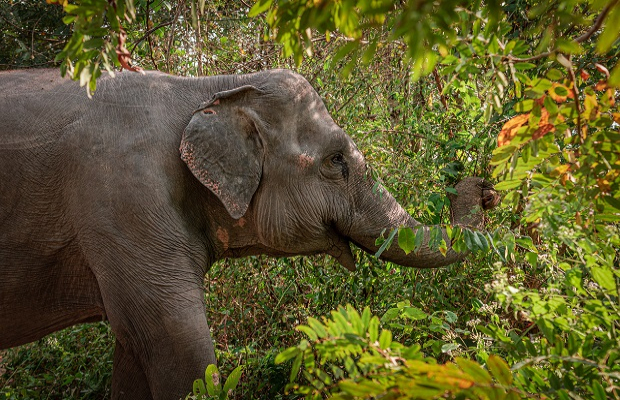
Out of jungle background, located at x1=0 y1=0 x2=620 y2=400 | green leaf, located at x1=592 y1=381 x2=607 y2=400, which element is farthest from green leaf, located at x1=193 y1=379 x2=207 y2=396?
green leaf, located at x1=592 y1=381 x2=607 y2=400

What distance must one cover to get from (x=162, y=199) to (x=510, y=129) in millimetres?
2129

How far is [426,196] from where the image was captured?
15.4 ft

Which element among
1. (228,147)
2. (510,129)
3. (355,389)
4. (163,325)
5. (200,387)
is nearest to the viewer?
(355,389)

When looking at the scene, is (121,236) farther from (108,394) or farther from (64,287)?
(108,394)

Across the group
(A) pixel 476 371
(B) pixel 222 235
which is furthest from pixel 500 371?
(B) pixel 222 235

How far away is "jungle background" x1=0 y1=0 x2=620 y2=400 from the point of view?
70.5 inches

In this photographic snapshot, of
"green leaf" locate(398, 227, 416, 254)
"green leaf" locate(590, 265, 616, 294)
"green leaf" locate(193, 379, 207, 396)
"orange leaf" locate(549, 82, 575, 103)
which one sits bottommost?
"green leaf" locate(193, 379, 207, 396)

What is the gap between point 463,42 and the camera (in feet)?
7.89

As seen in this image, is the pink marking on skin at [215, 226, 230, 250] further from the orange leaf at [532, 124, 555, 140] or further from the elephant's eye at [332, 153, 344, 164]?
the orange leaf at [532, 124, 555, 140]

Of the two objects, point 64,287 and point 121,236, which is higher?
point 121,236

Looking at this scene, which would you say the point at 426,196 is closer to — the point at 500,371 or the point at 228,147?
the point at 228,147

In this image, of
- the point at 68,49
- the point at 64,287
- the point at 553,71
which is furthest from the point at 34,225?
the point at 553,71

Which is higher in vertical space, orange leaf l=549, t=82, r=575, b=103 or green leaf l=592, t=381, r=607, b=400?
orange leaf l=549, t=82, r=575, b=103

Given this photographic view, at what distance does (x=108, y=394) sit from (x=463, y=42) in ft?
13.0
